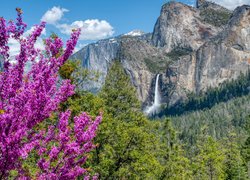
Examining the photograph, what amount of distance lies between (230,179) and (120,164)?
5130 centimetres

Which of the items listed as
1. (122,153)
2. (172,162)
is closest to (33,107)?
(122,153)

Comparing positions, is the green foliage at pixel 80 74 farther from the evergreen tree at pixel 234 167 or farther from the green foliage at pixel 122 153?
the evergreen tree at pixel 234 167

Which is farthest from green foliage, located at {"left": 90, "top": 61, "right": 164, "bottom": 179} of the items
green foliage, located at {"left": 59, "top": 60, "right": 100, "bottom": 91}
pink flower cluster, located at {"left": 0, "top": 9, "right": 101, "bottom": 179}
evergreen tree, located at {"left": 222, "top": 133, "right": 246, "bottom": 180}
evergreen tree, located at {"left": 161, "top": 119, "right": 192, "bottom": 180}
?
evergreen tree, located at {"left": 222, "top": 133, "right": 246, "bottom": 180}

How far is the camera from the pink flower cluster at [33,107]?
26.6ft

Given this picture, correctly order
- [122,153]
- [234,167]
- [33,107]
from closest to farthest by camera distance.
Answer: [33,107] < [122,153] < [234,167]

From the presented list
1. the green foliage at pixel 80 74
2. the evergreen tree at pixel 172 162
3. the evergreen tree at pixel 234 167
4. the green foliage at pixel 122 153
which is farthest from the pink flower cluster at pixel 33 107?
the evergreen tree at pixel 234 167

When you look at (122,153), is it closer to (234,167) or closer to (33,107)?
(33,107)

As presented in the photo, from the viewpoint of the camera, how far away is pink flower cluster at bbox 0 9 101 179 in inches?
320

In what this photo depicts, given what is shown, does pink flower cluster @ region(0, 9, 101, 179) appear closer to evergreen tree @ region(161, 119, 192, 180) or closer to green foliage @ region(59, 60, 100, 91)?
green foliage @ region(59, 60, 100, 91)

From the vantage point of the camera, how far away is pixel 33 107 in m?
8.48

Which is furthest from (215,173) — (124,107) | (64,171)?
(64,171)

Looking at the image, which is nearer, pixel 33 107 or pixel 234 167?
pixel 33 107

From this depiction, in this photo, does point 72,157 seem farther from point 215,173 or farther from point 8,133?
point 215,173

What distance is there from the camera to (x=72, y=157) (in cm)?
921
